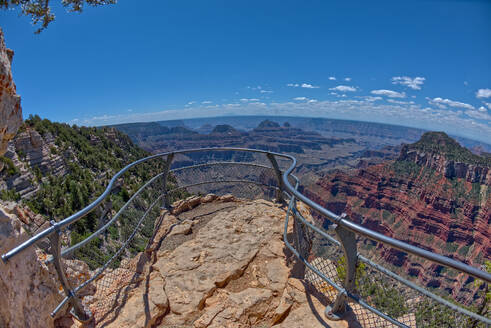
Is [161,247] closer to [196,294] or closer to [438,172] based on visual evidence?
[196,294]

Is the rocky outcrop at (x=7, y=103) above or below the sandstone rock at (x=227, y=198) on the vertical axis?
above

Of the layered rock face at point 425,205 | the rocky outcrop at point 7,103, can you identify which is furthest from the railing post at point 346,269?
the layered rock face at point 425,205

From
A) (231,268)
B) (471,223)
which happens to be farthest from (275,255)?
(471,223)

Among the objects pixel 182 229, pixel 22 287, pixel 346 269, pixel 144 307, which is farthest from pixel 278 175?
pixel 22 287

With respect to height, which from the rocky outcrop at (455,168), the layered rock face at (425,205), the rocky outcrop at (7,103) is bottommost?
the layered rock face at (425,205)

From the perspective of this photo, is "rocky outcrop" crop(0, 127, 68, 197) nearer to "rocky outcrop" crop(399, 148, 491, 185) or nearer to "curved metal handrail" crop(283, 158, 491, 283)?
"curved metal handrail" crop(283, 158, 491, 283)

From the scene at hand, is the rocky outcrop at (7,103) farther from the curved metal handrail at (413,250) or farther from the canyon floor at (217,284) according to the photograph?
the curved metal handrail at (413,250)

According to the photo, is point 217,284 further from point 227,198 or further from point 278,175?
point 227,198

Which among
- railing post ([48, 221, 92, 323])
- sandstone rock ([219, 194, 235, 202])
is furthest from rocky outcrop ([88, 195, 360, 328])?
sandstone rock ([219, 194, 235, 202])
